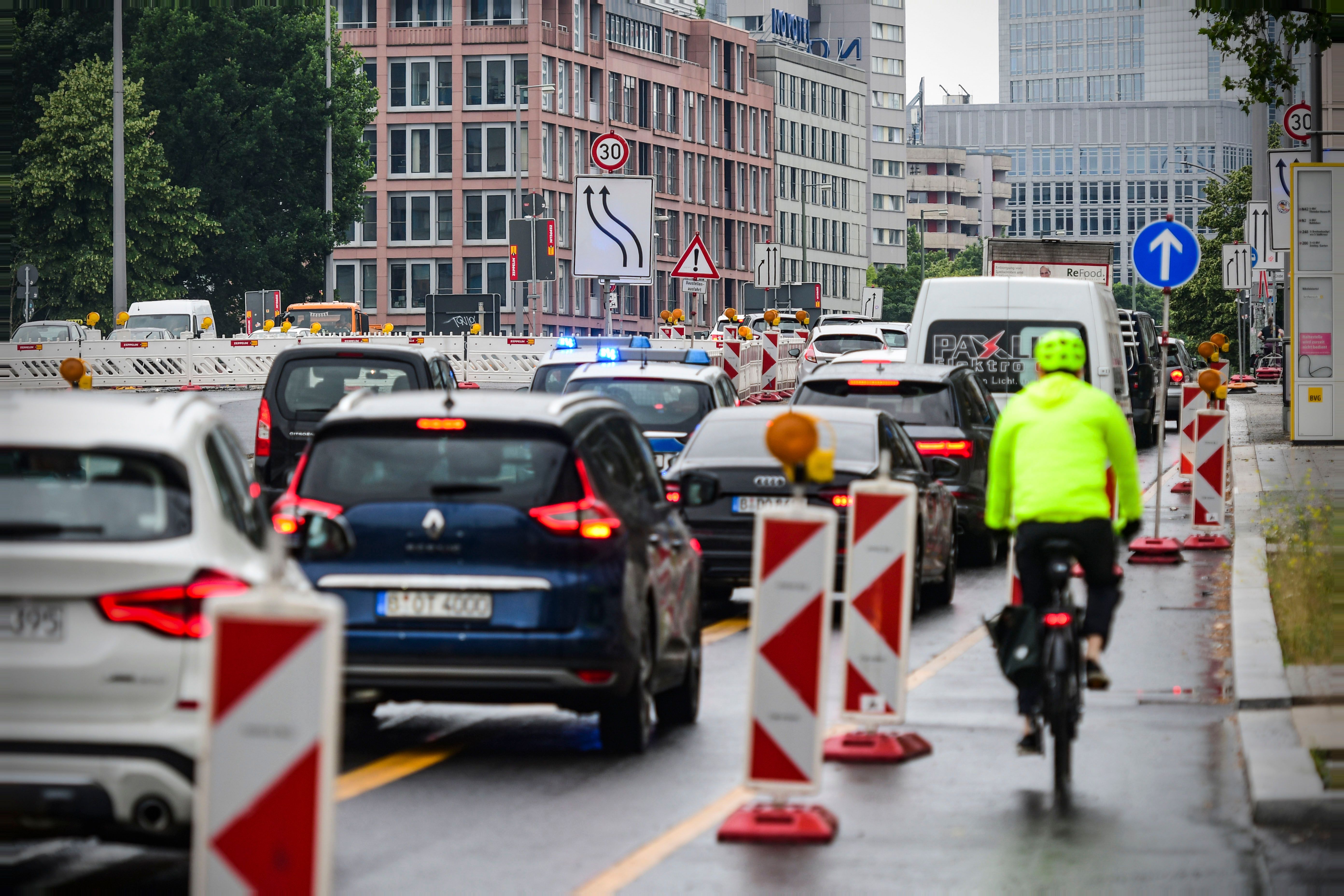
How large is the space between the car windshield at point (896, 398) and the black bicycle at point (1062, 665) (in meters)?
10.0

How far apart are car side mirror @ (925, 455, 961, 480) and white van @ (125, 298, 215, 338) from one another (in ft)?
156

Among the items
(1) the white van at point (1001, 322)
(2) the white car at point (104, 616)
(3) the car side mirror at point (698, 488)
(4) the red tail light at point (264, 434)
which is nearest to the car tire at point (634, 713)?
(3) the car side mirror at point (698, 488)

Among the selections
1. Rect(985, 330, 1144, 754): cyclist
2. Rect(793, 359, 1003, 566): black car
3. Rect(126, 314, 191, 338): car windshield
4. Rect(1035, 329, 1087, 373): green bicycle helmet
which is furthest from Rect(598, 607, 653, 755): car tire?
Rect(126, 314, 191, 338): car windshield

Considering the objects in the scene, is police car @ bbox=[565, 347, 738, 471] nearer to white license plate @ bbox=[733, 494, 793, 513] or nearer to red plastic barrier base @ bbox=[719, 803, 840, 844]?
white license plate @ bbox=[733, 494, 793, 513]

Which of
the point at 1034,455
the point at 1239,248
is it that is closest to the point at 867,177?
the point at 1239,248

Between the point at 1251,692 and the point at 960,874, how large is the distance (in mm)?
3845

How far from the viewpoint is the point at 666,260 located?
125312 mm

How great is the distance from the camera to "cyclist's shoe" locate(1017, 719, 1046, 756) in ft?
31.1

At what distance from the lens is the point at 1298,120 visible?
40000mm

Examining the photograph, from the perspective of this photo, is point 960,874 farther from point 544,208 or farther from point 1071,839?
point 544,208

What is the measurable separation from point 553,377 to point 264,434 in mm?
3273

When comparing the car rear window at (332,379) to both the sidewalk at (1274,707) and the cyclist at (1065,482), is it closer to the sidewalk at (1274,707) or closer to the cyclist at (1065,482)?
the sidewalk at (1274,707)

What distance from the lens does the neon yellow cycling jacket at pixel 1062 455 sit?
953 centimetres

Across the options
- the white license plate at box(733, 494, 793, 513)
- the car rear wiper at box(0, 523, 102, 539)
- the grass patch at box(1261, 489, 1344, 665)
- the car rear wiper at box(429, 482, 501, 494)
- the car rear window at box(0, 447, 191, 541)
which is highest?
the car rear window at box(0, 447, 191, 541)
